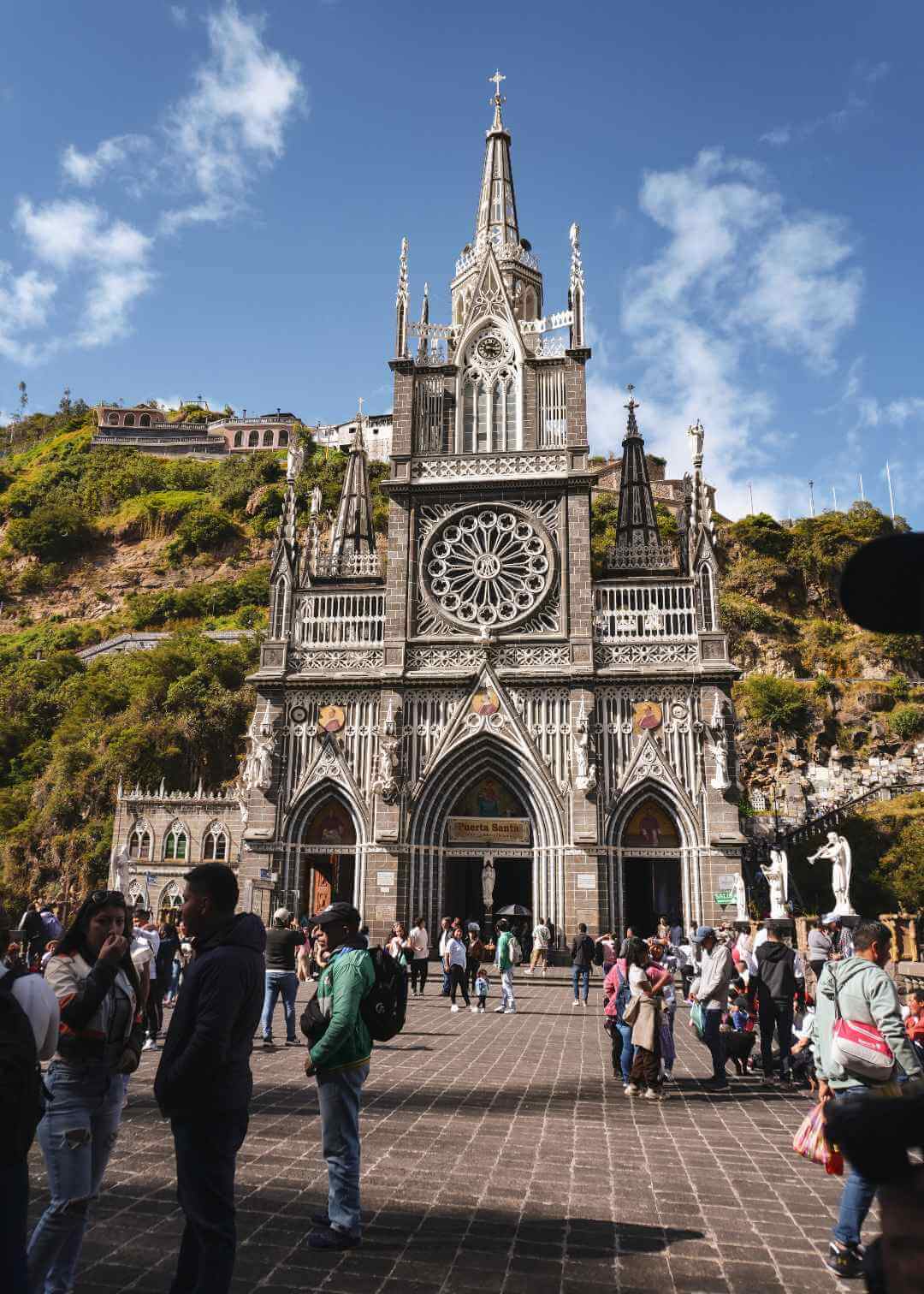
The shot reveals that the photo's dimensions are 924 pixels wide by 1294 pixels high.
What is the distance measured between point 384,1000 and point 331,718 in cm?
2436

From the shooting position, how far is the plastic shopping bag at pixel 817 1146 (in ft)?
16.6

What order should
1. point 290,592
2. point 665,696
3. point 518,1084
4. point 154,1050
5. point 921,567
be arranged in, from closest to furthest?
point 921,567
point 518,1084
point 154,1050
point 665,696
point 290,592

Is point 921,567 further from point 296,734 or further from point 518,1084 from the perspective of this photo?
point 296,734

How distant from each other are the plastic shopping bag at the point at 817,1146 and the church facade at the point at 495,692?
71.9ft

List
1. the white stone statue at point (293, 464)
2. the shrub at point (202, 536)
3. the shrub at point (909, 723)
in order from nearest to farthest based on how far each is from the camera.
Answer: the white stone statue at point (293, 464)
the shrub at point (909, 723)
the shrub at point (202, 536)

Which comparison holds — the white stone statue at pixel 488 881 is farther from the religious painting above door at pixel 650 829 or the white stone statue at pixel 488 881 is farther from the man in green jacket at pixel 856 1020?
the man in green jacket at pixel 856 1020

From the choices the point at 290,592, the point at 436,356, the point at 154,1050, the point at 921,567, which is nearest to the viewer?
the point at 921,567

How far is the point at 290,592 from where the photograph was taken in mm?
31125

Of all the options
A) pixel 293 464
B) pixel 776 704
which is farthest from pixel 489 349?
pixel 776 704

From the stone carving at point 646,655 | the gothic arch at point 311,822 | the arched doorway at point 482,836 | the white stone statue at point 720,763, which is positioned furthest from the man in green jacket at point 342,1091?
the stone carving at point 646,655

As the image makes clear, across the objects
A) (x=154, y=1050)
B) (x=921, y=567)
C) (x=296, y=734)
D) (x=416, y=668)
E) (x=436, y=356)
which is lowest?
(x=154, y=1050)

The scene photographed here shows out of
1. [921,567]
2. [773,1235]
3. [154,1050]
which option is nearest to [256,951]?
[921,567]

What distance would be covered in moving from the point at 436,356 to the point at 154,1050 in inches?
1036

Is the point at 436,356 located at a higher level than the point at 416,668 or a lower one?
higher
